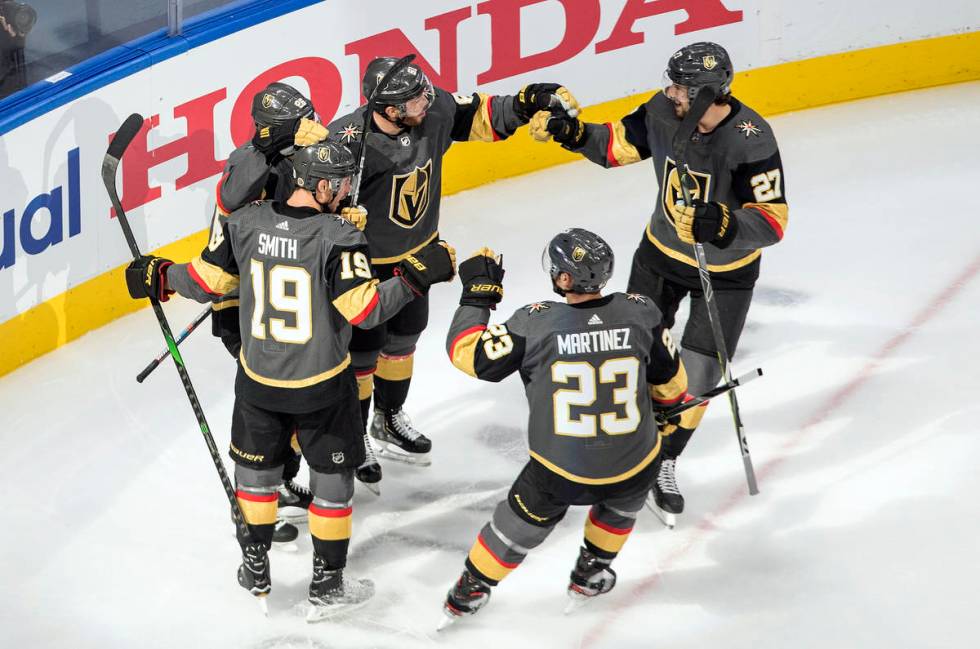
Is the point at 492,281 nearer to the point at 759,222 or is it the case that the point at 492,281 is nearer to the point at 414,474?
the point at 759,222

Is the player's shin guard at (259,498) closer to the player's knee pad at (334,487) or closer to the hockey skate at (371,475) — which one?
the player's knee pad at (334,487)

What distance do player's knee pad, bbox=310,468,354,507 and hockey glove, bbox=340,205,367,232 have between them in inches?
27.9

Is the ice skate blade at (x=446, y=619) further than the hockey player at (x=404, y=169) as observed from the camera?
No

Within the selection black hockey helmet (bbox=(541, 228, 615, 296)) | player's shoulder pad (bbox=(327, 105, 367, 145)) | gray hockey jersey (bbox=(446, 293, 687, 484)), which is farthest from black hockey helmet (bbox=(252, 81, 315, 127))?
black hockey helmet (bbox=(541, 228, 615, 296))

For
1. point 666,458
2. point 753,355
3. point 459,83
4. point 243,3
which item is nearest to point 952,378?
point 753,355

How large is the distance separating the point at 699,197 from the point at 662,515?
1.03 metres

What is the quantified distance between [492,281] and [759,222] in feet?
2.91

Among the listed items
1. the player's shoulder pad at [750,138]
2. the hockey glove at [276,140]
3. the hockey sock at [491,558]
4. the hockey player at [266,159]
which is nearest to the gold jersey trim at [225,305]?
the hockey player at [266,159]

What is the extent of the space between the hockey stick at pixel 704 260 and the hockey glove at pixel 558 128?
0.38 meters

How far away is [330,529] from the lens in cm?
417

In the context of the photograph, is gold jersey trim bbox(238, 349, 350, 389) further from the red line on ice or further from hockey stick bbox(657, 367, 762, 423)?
the red line on ice

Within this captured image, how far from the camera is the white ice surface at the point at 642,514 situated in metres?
4.23

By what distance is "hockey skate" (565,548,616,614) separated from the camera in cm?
420

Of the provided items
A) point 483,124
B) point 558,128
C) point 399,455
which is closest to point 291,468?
point 399,455
